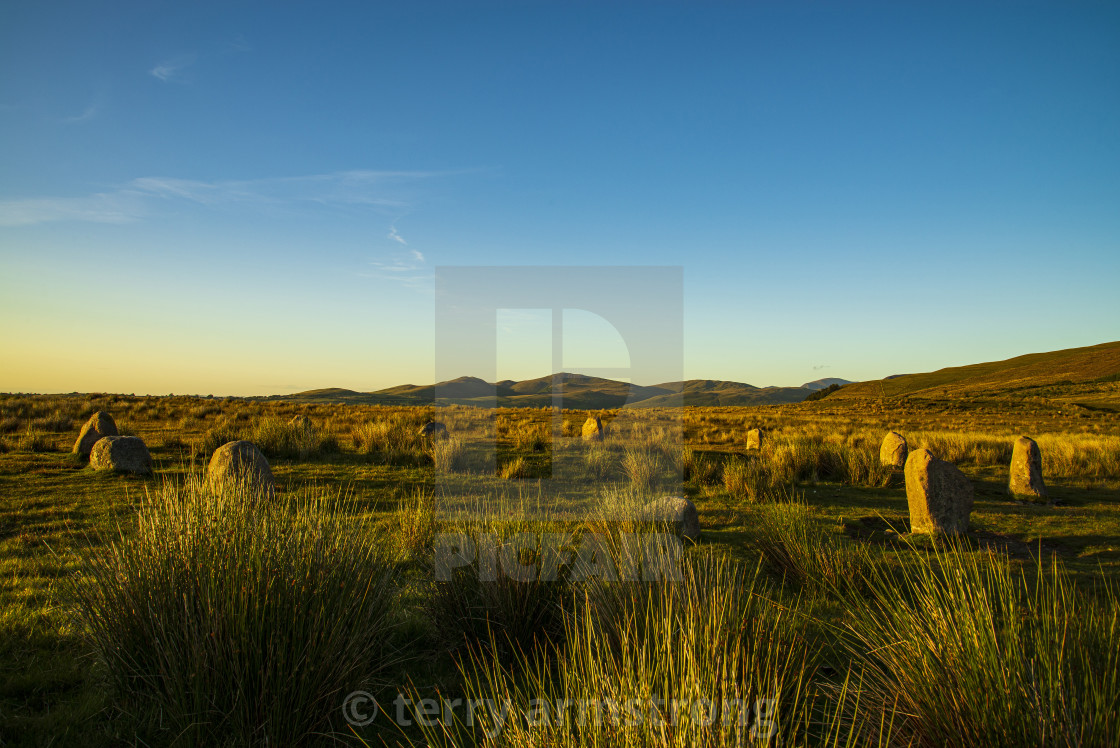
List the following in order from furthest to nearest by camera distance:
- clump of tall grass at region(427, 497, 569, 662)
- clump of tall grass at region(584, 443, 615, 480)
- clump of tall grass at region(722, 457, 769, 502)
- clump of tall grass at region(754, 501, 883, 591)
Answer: clump of tall grass at region(584, 443, 615, 480) → clump of tall grass at region(722, 457, 769, 502) → clump of tall grass at region(754, 501, 883, 591) → clump of tall grass at region(427, 497, 569, 662)

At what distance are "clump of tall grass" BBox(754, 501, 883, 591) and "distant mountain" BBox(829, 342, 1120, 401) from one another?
233ft

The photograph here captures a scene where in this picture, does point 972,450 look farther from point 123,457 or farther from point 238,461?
point 123,457

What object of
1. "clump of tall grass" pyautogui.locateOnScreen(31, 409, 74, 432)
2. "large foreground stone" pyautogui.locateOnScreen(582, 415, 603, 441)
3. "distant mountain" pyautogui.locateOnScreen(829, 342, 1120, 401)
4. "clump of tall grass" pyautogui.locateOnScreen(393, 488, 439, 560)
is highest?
"distant mountain" pyautogui.locateOnScreen(829, 342, 1120, 401)

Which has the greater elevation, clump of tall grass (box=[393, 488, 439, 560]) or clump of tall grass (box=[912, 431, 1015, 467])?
clump of tall grass (box=[393, 488, 439, 560])

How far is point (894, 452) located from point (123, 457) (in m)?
17.9

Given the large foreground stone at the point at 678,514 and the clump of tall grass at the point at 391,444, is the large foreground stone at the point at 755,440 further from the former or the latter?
the large foreground stone at the point at 678,514

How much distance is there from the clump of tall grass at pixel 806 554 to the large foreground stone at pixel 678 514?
87cm

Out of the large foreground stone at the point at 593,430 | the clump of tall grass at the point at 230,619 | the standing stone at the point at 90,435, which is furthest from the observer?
the large foreground stone at the point at 593,430

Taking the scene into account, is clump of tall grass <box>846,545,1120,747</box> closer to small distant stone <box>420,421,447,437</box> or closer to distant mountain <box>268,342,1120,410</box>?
small distant stone <box>420,421,447,437</box>

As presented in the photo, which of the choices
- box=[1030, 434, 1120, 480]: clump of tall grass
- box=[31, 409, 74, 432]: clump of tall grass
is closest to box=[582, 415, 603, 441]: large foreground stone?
box=[1030, 434, 1120, 480]: clump of tall grass

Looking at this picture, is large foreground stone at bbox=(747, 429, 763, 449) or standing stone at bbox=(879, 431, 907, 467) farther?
large foreground stone at bbox=(747, 429, 763, 449)

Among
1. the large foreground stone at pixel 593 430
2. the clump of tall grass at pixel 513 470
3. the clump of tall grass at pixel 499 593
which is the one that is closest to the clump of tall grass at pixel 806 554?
the clump of tall grass at pixel 499 593

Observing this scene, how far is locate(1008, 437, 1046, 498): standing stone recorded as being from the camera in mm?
10227

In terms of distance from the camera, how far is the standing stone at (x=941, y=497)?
24.3 feet
